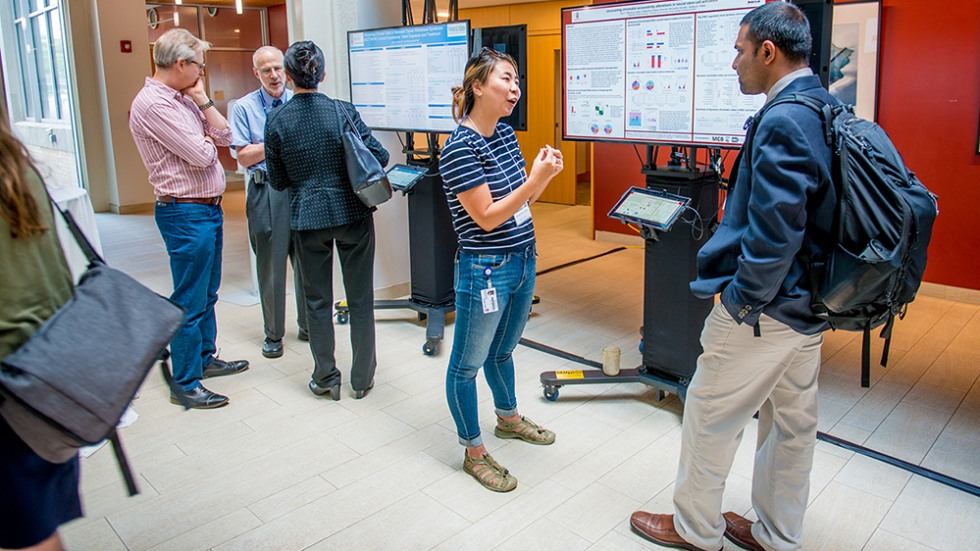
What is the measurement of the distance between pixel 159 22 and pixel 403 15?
851 centimetres

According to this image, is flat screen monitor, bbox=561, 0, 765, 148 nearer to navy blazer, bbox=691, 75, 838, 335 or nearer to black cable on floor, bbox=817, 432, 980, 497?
navy blazer, bbox=691, 75, 838, 335

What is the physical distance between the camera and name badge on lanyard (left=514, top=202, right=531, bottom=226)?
2.45 metres

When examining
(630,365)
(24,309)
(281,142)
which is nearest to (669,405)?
(630,365)

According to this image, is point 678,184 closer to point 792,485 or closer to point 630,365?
point 630,365

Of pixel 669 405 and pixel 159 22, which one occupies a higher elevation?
pixel 159 22

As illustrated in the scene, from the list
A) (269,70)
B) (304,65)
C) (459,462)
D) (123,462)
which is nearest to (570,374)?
(459,462)

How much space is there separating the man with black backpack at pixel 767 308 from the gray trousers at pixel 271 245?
252 centimetres

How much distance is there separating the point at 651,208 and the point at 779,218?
119 centimetres

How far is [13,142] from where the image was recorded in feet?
4.03

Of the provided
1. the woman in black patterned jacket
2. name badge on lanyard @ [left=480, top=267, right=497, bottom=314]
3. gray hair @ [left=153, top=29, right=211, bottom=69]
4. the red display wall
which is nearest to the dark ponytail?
the woman in black patterned jacket

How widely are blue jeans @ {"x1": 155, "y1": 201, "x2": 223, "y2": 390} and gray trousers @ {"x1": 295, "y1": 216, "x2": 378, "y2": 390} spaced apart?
1.46ft

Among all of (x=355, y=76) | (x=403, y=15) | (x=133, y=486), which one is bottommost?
(x=133, y=486)

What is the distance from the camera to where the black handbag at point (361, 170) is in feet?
9.94

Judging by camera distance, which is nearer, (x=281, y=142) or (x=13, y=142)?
(x=13, y=142)
